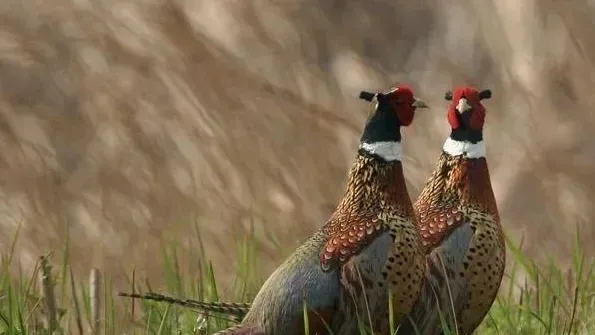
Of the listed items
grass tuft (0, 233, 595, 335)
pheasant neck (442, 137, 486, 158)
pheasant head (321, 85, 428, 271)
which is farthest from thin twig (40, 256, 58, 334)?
pheasant neck (442, 137, 486, 158)

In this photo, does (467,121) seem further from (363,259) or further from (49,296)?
(49,296)

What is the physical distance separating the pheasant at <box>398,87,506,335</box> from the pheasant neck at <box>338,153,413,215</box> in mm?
139

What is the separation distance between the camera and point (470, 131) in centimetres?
246

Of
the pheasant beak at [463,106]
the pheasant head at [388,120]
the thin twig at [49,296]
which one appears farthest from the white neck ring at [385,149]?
the thin twig at [49,296]

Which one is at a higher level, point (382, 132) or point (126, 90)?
point (126, 90)

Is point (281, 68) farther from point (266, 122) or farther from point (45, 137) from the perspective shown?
point (45, 137)

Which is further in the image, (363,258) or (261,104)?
(261,104)

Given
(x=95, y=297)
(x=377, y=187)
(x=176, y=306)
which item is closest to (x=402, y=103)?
(x=377, y=187)

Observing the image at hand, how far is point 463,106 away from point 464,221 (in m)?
0.20

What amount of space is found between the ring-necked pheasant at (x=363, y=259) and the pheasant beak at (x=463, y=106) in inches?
6.0

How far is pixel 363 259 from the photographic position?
227cm

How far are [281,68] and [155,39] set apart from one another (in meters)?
0.32

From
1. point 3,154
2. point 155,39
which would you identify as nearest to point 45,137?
point 3,154

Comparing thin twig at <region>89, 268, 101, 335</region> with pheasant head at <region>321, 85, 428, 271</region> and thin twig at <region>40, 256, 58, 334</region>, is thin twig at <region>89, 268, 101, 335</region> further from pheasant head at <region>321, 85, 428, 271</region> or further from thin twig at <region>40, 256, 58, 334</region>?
pheasant head at <region>321, 85, 428, 271</region>
